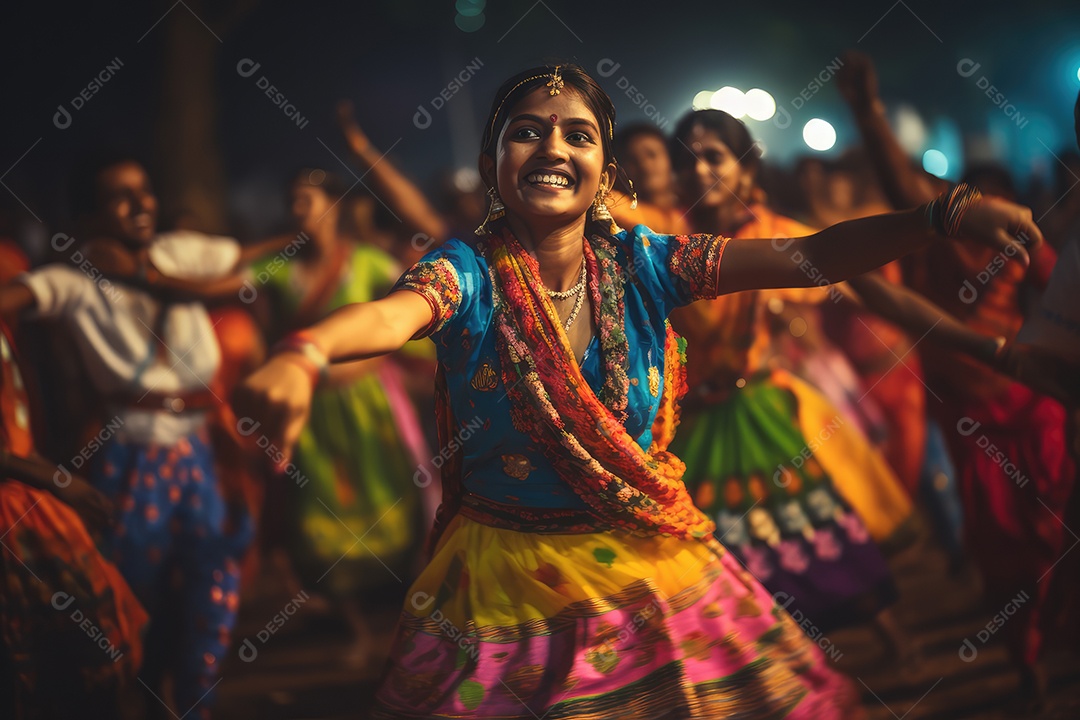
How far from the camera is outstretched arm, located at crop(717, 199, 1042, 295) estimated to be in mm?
1568

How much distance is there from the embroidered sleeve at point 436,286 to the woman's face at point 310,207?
94.4 inches

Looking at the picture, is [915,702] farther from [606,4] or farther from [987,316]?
[606,4]

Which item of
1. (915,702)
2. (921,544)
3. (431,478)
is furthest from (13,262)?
(921,544)

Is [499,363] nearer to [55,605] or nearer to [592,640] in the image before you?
[592,640]

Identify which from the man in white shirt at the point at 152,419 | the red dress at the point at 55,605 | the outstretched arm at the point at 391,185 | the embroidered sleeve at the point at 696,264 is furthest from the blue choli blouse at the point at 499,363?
the outstretched arm at the point at 391,185

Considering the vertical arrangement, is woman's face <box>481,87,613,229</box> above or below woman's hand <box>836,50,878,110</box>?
below

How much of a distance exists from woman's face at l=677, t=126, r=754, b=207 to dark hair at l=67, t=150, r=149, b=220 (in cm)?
200

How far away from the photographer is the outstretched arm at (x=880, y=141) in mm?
3412

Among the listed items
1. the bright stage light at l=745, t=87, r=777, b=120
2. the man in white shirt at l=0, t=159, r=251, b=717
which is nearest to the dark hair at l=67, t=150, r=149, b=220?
the man in white shirt at l=0, t=159, r=251, b=717

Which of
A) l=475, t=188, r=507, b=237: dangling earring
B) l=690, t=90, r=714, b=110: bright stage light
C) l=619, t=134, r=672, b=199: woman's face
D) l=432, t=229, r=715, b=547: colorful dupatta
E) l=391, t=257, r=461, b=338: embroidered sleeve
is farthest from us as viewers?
l=690, t=90, r=714, b=110: bright stage light

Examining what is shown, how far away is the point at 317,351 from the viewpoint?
1.28m

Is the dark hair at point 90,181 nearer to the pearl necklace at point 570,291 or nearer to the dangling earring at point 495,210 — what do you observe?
the dangling earring at point 495,210

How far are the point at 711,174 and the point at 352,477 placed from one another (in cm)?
189

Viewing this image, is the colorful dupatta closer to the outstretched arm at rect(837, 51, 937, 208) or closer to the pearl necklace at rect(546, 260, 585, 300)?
the pearl necklace at rect(546, 260, 585, 300)
